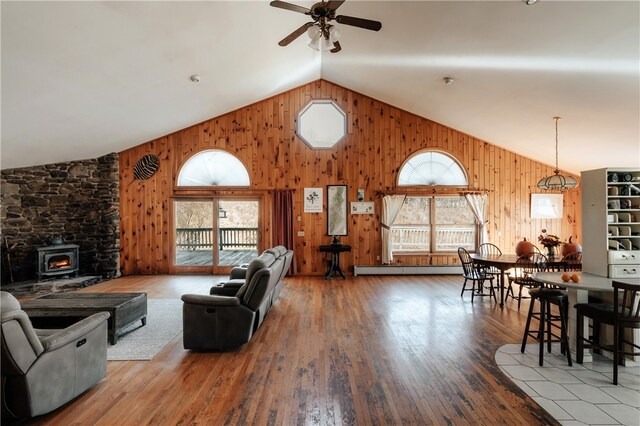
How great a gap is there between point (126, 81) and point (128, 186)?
11.5 feet

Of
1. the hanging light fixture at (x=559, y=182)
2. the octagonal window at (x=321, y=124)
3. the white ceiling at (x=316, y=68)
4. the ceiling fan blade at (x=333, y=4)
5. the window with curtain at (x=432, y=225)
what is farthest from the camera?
the window with curtain at (x=432, y=225)

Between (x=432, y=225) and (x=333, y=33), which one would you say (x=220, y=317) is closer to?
(x=333, y=33)

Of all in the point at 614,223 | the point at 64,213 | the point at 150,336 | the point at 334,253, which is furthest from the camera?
the point at 334,253

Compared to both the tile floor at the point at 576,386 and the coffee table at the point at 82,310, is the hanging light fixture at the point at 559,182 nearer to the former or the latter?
the tile floor at the point at 576,386

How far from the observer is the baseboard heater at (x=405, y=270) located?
7.55 meters

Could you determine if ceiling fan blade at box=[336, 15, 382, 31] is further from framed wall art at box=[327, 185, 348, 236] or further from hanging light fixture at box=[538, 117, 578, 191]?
framed wall art at box=[327, 185, 348, 236]

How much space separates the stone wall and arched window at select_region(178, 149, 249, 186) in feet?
5.27

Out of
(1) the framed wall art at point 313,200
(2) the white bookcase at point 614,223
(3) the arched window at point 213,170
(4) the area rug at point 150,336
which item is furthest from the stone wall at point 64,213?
(2) the white bookcase at point 614,223

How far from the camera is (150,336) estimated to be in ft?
12.7

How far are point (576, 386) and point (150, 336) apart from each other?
14.2ft

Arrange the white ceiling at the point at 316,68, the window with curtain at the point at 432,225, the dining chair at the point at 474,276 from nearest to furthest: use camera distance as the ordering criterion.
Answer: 1. the white ceiling at the point at 316,68
2. the dining chair at the point at 474,276
3. the window with curtain at the point at 432,225

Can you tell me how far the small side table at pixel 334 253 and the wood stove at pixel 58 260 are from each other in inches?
207

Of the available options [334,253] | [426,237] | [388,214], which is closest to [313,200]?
[334,253]

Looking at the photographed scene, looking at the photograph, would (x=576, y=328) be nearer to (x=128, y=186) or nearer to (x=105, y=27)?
(x=105, y=27)
